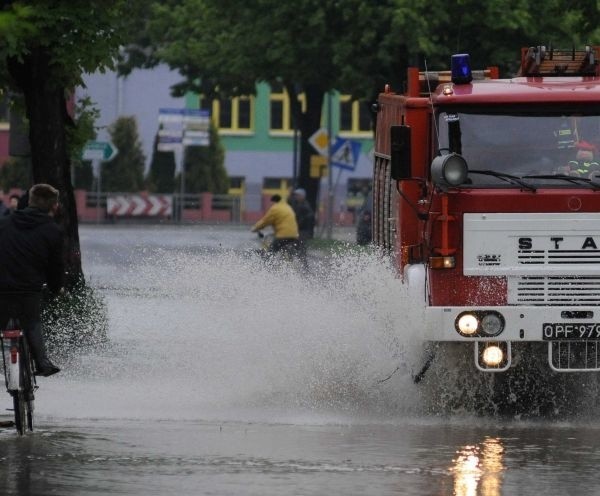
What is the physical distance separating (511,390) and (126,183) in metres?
61.3

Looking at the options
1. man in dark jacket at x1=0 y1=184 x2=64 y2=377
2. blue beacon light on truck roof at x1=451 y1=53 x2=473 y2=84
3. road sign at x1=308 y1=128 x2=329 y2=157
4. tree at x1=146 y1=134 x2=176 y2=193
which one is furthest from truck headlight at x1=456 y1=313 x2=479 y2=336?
tree at x1=146 y1=134 x2=176 y2=193

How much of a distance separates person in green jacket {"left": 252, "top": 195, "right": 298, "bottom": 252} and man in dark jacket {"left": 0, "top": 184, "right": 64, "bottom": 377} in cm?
1949

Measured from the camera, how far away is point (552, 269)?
1281 cm

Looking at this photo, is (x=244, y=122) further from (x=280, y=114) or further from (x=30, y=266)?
(x=30, y=266)

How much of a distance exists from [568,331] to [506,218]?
33.2 inches

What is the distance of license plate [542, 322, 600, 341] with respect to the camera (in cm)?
1276

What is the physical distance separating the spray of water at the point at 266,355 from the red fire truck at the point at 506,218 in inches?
15.7

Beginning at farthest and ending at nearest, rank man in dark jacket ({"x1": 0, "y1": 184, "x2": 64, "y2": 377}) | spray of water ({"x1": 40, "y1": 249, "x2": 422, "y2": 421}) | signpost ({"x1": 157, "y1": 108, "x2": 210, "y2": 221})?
signpost ({"x1": 157, "y1": 108, "x2": 210, "y2": 221})
spray of water ({"x1": 40, "y1": 249, "x2": 422, "y2": 421})
man in dark jacket ({"x1": 0, "y1": 184, "x2": 64, "y2": 377})

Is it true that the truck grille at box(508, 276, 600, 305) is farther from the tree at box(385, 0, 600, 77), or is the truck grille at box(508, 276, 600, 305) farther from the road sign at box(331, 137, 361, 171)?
the road sign at box(331, 137, 361, 171)

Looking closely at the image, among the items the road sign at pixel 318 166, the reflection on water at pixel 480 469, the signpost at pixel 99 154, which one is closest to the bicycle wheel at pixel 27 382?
the reflection on water at pixel 480 469

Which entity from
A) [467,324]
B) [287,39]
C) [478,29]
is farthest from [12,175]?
[467,324]

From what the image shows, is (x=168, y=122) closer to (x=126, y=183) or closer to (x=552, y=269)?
(x=126, y=183)

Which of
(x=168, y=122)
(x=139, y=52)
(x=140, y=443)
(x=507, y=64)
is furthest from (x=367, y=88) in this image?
(x=140, y=443)

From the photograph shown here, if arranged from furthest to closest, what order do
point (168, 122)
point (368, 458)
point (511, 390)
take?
point (168, 122), point (511, 390), point (368, 458)
